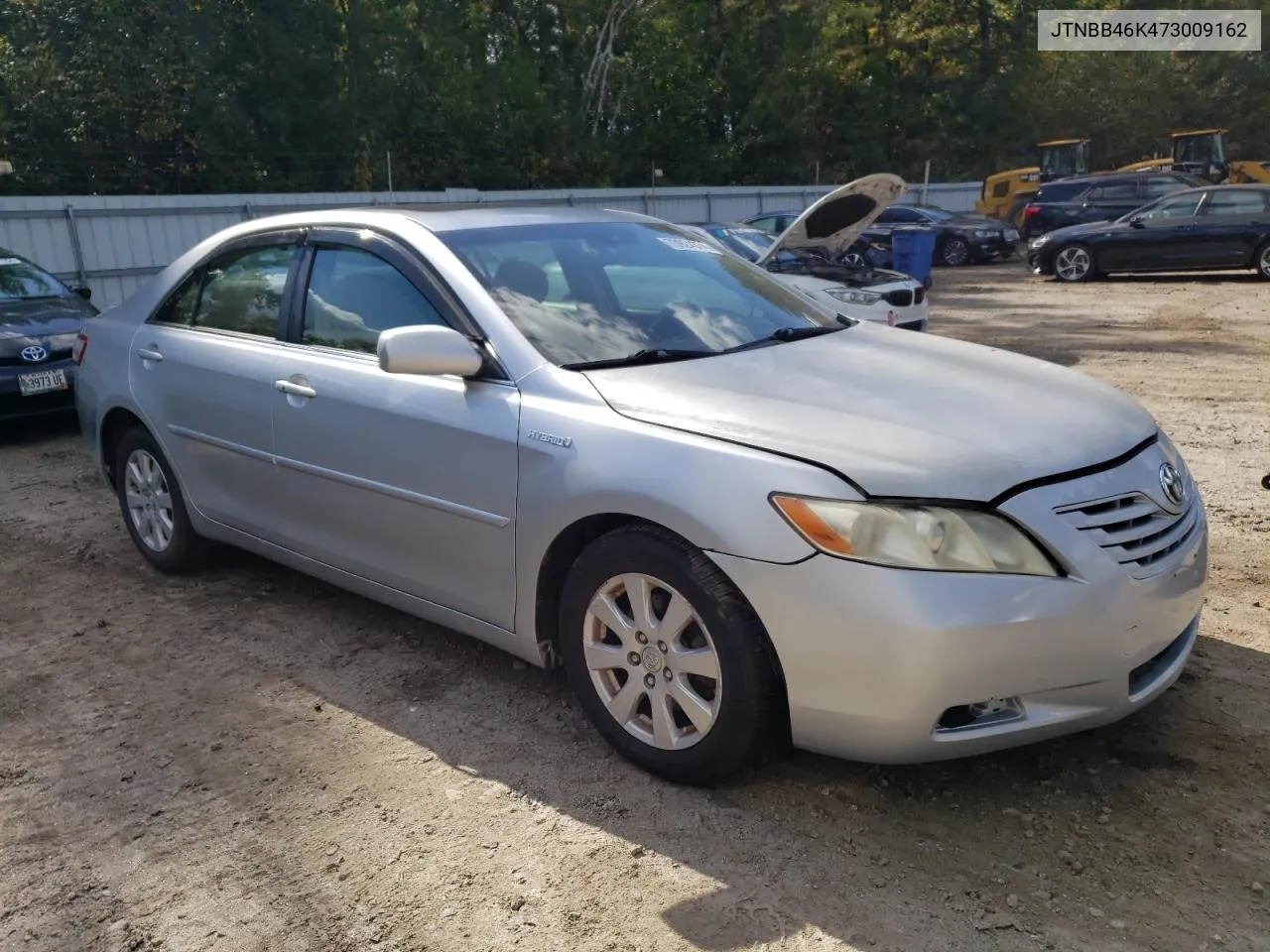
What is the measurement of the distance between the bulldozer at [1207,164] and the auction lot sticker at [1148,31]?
11.7m

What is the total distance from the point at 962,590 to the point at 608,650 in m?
1.05

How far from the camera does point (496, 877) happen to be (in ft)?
9.24

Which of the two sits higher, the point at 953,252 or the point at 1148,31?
the point at 1148,31

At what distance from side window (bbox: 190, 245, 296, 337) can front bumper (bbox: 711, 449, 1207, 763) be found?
95.7 inches

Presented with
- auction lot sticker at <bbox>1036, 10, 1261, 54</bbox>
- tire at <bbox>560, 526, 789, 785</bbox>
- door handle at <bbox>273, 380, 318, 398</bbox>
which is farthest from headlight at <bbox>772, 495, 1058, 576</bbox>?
auction lot sticker at <bbox>1036, 10, 1261, 54</bbox>

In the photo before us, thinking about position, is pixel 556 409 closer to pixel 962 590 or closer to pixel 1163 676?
pixel 962 590

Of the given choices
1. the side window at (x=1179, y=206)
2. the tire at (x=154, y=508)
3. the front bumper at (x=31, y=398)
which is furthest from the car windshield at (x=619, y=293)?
the side window at (x=1179, y=206)

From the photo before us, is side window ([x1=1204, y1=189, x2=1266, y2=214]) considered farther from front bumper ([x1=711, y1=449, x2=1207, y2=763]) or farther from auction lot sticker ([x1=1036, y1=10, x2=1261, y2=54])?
auction lot sticker ([x1=1036, y1=10, x2=1261, y2=54])

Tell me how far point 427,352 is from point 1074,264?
1738 centimetres

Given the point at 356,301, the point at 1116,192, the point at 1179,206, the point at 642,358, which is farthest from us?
the point at 1116,192

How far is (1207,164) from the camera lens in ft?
95.8

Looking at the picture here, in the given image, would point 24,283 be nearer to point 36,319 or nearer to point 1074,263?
point 36,319

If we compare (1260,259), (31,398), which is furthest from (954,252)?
(31,398)

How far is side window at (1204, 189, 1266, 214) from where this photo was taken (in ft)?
54.0
